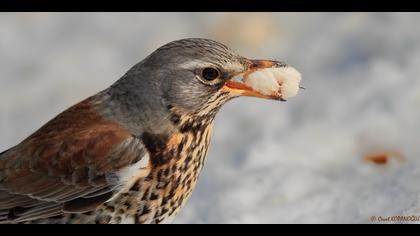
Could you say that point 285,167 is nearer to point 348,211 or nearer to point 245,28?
point 348,211

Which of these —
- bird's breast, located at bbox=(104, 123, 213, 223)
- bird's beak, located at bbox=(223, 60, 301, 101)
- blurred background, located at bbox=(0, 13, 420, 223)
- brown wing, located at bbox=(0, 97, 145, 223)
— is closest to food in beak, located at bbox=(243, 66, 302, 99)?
bird's beak, located at bbox=(223, 60, 301, 101)

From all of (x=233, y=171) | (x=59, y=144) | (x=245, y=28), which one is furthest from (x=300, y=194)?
(x=245, y=28)

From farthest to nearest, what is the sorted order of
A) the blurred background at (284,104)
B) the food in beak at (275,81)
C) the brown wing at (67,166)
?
the blurred background at (284,104), the food in beak at (275,81), the brown wing at (67,166)

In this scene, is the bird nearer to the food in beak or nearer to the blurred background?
the food in beak

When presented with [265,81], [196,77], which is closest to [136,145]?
[196,77]

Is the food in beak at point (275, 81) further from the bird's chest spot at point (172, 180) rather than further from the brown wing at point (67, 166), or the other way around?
the brown wing at point (67, 166)

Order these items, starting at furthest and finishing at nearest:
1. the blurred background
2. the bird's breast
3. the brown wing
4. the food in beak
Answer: the blurred background < the food in beak < the brown wing < the bird's breast

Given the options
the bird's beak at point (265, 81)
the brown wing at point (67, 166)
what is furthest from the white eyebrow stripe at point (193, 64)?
the brown wing at point (67, 166)

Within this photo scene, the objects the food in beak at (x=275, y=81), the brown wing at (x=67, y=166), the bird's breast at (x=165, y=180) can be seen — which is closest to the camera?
the bird's breast at (x=165, y=180)
